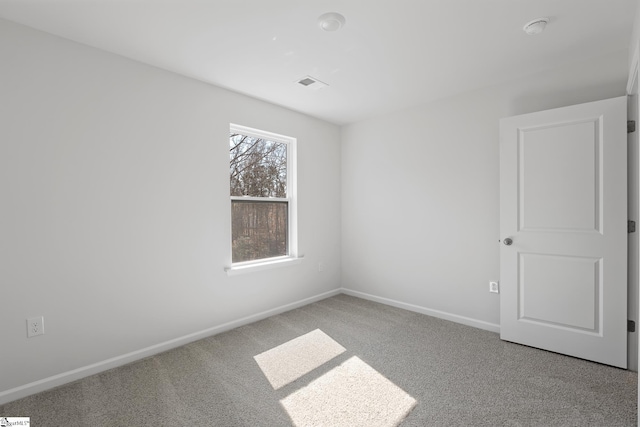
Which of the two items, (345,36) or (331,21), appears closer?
(331,21)

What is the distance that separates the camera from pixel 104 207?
241 centimetres

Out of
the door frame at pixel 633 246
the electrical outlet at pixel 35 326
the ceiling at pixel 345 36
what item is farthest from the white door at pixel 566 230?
the electrical outlet at pixel 35 326

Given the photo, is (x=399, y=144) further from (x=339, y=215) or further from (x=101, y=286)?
(x=101, y=286)

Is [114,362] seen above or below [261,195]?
below

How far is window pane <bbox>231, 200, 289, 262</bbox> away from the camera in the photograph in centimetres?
336

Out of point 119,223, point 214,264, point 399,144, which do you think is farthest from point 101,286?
point 399,144

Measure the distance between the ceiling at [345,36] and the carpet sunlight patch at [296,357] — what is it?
2.43m

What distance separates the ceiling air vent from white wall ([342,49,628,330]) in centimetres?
120

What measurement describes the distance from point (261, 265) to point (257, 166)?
1.11 m

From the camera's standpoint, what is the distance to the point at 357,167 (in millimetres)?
4297

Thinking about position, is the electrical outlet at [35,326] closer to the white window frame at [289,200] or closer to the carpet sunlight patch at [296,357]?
the carpet sunlight patch at [296,357]

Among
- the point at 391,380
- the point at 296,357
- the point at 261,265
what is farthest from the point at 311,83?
the point at 391,380

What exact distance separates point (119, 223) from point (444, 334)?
120 inches

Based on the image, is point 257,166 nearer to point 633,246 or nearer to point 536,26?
point 536,26
